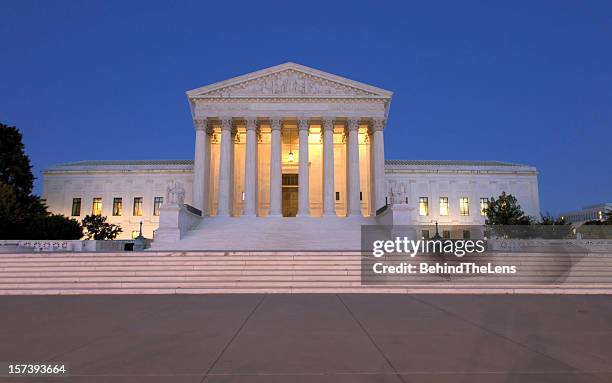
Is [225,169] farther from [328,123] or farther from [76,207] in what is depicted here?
[76,207]

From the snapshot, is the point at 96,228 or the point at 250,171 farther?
the point at 96,228

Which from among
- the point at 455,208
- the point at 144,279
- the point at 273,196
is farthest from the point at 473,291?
the point at 455,208

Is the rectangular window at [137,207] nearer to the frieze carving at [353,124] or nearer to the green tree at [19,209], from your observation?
the green tree at [19,209]

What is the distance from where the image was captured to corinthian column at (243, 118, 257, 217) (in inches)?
Result: 1721

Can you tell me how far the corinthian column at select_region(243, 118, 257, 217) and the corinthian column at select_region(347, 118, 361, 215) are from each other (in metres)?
10.1

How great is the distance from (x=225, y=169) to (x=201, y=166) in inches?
105

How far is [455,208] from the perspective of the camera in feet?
197

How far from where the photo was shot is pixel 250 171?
4488 centimetres

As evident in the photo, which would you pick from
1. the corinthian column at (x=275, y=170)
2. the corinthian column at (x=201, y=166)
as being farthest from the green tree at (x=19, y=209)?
the corinthian column at (x=275, y=170)

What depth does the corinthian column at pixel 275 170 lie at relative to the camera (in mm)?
43781
